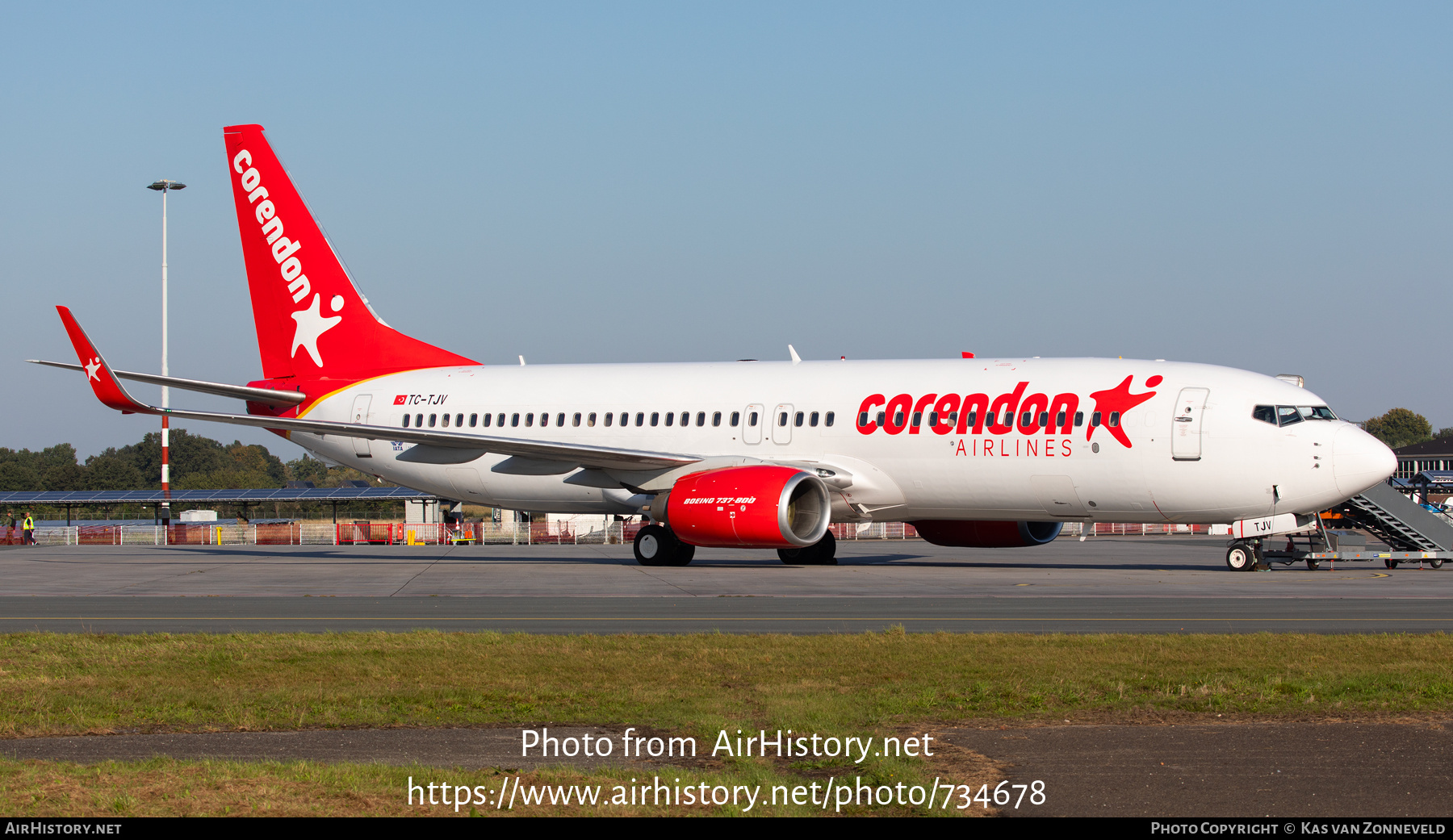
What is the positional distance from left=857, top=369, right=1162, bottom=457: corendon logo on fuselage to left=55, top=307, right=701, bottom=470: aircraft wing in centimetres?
438

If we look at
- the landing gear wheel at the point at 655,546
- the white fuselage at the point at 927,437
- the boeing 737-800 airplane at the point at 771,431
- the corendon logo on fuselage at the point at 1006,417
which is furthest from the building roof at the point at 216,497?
the corendon logo on fuselage at the point at 1006,417

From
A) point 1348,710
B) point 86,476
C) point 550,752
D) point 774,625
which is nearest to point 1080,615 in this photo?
point 774,625

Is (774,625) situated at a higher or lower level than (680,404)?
lower

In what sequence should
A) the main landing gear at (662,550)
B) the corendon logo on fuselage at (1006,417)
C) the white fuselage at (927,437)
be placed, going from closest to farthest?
1. the white fuselage at (927,437)
2. the corendon logo on fuselage at (1006,417)
3. the main landing gear at (662,550)

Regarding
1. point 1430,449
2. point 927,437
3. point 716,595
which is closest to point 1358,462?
point 927,437

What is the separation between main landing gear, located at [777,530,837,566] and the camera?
28.2m

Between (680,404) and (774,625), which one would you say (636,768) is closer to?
(774,625)

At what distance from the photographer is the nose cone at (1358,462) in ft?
74.4

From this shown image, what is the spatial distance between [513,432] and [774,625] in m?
16.2

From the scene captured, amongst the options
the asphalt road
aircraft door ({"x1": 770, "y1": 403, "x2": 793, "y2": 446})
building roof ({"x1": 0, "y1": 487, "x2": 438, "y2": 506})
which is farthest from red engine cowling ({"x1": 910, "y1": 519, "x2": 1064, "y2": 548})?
building roof ({"x1": 0, "y1": 487, "x2": 438, "y2": 506})

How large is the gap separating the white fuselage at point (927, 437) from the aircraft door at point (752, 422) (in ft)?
0.13

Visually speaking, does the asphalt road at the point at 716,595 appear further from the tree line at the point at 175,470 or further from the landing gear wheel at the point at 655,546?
the tree line at the point at 175,470

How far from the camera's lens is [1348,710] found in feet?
29.4

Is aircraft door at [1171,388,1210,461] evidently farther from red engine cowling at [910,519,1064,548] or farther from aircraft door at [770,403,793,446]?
aircraft door at [770,403,793,446]
